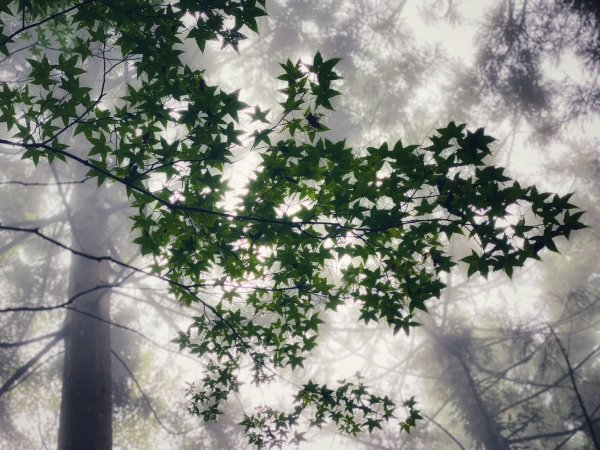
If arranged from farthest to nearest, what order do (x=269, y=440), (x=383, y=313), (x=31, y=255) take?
1. (x=31, y=255)
2. (x=269, y=440)
3. (x=383, y=313)

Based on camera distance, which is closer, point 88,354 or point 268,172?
point 268,172

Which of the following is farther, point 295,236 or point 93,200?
point 93,200

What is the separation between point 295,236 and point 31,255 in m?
12.7

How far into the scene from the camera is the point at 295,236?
1.83 meters

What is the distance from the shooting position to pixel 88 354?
18.8 feet

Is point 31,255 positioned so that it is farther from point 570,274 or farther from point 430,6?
point 570,274

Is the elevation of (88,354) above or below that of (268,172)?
above

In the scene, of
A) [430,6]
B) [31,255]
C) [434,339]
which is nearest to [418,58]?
[430,6]

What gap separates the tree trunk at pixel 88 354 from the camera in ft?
15.9

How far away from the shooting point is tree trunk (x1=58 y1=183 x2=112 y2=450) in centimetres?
486

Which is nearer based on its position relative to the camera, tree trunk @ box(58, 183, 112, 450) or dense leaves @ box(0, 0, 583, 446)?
dense leaves @ box(0, 0, 583, 446)

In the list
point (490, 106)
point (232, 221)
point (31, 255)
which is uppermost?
point (31, 255)

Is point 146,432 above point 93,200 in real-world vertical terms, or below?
below

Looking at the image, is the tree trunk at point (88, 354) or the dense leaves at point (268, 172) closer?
the dense leaves at point (268, 172)
